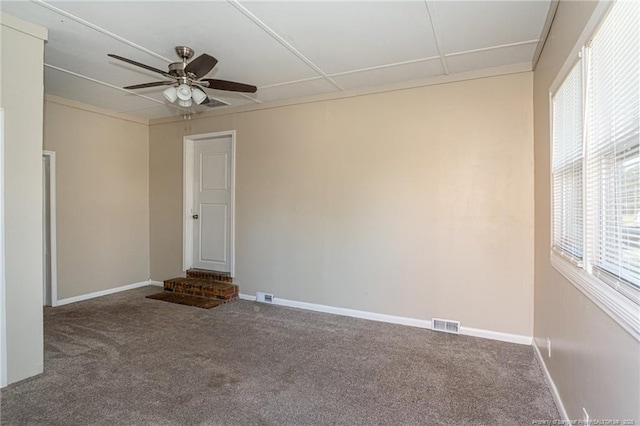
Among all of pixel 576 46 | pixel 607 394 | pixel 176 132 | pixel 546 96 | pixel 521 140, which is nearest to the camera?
pixel 607 394

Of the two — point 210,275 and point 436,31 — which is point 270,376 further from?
point 436,31

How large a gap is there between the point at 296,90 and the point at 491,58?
2.04 meters

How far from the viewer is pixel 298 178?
4.24 m

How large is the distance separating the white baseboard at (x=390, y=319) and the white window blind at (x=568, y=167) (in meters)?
1.24

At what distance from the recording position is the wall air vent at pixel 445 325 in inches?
134

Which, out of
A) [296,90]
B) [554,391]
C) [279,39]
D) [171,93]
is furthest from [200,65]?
[554,391]

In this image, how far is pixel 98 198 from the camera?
4.71 m

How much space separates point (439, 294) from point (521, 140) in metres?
1.68

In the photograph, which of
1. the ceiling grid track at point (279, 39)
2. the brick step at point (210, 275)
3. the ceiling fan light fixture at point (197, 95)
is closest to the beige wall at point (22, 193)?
the ceiling fan light fixture at point (197, 95)

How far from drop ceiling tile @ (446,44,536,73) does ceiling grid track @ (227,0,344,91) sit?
1.19 meters

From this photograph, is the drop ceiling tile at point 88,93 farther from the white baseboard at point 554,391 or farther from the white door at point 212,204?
the white baseboard at point 554,391

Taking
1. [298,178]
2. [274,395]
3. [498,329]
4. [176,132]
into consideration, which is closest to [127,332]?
[274,395]

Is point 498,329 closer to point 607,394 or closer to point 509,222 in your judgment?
point 509,222

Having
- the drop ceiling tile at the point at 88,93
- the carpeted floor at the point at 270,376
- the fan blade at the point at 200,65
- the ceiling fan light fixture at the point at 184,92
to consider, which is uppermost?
the drop ceiling tile at the point at 88,93
